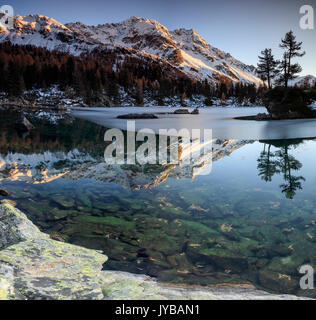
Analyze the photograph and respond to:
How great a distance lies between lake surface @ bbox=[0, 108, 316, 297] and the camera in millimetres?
4895

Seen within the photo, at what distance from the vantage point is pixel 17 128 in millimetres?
24266

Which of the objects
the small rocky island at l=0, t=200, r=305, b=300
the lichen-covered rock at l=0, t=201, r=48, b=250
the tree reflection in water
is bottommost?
the small rocky island at l=0, t=200, r=305, b=300

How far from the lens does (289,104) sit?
41344mm

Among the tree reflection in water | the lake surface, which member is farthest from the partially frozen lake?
the lake surface

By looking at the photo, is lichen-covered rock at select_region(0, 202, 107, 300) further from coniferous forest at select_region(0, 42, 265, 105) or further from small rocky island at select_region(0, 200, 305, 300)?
coniferous forest at select_region(0, 42, 265, 105)

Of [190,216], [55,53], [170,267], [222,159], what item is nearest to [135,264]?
[170,267]

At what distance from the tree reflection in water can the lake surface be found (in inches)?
1.7

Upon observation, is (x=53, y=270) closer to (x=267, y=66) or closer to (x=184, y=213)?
(x=184, y=213)

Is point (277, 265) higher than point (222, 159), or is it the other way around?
point (222, 159)

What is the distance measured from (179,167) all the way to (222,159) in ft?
9.71

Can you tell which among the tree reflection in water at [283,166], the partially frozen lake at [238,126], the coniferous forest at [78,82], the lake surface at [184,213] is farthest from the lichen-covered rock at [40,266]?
the coniferous forest at [78,82]

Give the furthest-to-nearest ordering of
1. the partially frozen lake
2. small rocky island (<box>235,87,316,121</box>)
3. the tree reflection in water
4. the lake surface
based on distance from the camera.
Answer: small rocky island (<box>235,87,316,121</box>) → the partially frozen lake → the tree reflection in water → the lake surface

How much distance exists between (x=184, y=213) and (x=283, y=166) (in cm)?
705
